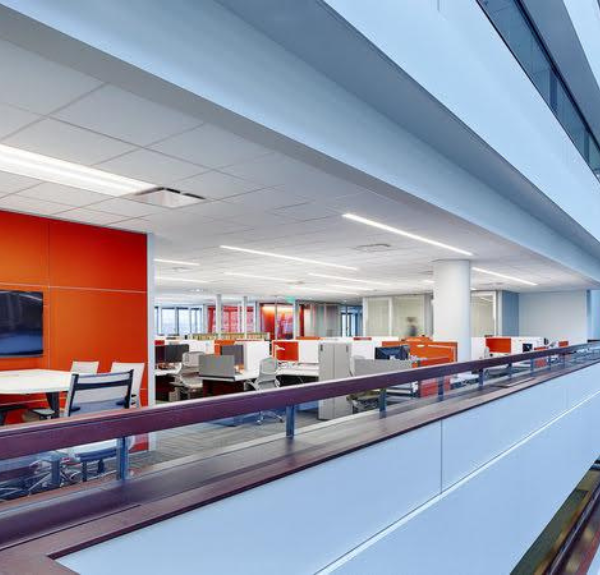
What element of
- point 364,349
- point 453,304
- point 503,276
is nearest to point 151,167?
point 364,349

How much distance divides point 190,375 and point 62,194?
14.0 feet

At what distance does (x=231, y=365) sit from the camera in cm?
739

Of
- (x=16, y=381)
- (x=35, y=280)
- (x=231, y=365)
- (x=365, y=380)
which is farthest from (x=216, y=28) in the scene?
(x=231, y=365)

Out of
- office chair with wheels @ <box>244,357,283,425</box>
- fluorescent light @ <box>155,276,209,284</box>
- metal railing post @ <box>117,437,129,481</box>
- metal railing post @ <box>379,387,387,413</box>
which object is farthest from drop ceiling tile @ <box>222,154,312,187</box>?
fluorescent light @ <box>155,276,209,284</box>

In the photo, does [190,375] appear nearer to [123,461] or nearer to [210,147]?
[210,147]

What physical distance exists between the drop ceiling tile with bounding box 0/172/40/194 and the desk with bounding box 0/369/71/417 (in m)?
1.61

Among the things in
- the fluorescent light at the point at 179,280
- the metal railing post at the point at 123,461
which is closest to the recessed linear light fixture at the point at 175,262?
the fluorescent light at the point at 179,280

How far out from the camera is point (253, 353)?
27.3ft

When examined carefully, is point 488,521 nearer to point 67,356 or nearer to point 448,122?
point 448,122

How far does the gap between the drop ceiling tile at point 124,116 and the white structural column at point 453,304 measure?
6.41m

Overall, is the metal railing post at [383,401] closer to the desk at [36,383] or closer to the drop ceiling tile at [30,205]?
the desk at [36,383]

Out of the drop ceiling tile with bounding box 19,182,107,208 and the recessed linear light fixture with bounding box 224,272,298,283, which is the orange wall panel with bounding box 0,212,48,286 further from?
the recessed linear light fixture with bounding box 224,272,298,283

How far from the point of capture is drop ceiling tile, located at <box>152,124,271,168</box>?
312 cm

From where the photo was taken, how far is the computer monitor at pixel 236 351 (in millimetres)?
8141
